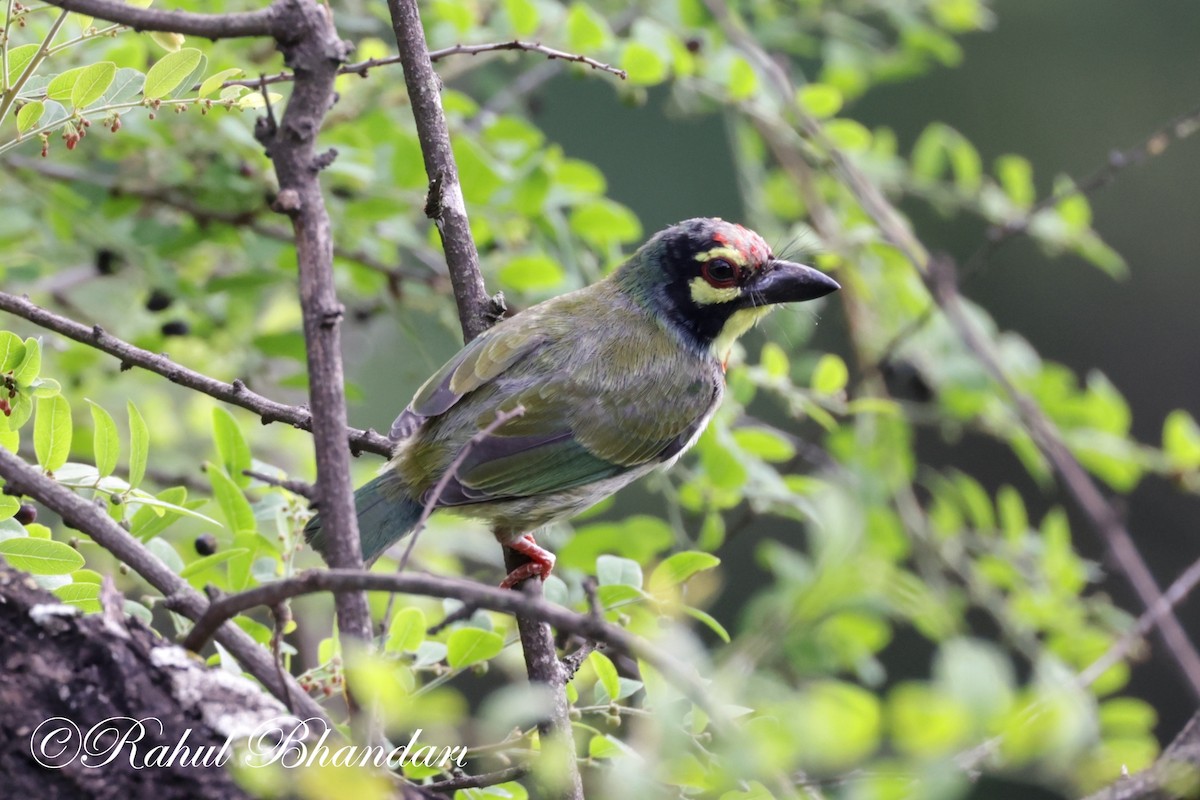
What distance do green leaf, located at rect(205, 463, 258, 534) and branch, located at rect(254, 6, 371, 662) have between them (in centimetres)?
76

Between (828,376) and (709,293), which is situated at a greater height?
(709,293)

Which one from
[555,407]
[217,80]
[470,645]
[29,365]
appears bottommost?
[470,645]

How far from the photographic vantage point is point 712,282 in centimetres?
376

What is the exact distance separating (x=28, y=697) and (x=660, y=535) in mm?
2123

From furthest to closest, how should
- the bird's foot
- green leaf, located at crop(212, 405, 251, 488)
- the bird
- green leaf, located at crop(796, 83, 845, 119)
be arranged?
green leaf, located at crop(796, 83, 845, 119)
the bird
the bird's foot
green leaf, located at crop(212, 405, 251, 488)

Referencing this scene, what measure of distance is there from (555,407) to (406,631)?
1311 millimetres

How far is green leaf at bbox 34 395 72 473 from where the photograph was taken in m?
2.02

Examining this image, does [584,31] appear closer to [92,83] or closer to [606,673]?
[92,83]

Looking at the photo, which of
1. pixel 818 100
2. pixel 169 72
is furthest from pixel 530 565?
pixel 818 100

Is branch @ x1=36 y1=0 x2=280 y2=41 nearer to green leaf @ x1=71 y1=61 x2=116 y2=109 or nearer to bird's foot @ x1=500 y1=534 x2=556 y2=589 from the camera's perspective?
green leaf @ x1=71 y1=61 x2=116 y2=109

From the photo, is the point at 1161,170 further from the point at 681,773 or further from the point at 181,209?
the point at 681,773

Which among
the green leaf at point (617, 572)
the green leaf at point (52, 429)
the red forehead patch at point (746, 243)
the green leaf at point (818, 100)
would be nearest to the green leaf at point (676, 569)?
the green leaf at point (617, 572)

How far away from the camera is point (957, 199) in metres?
4.58

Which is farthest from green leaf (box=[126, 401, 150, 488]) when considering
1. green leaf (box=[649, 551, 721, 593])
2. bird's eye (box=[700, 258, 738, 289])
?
bird's eye (box=[700, 258, 738, 289])
